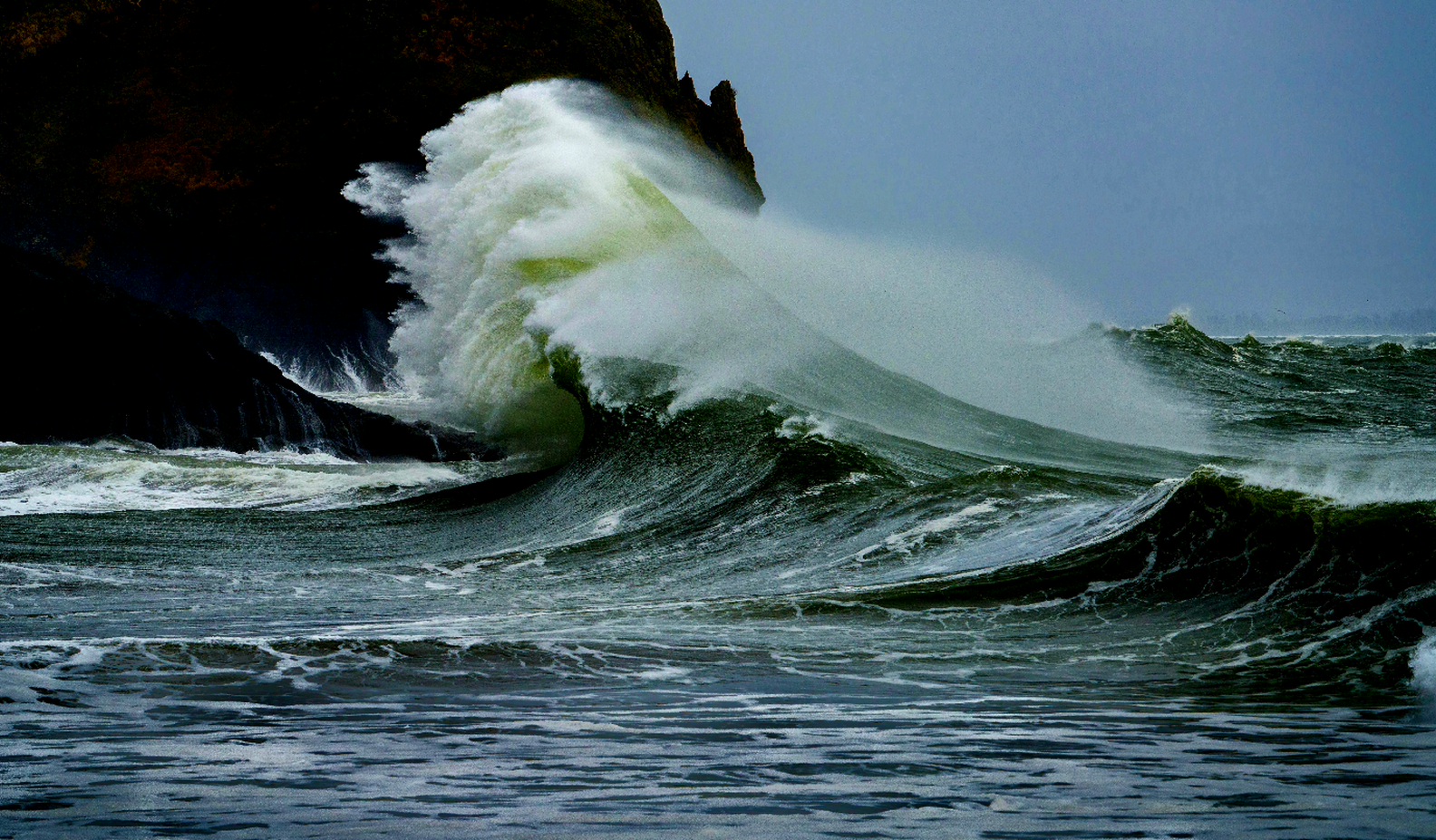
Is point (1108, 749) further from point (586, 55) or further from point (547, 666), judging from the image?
point (586, 55)

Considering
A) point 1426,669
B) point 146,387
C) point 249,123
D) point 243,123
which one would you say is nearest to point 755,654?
point 1426,669

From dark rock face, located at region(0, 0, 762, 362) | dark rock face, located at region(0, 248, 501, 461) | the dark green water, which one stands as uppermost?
dark rock face, located at region(0, 0, 762, 362)

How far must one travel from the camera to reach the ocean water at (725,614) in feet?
11.3

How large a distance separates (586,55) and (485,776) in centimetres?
4154

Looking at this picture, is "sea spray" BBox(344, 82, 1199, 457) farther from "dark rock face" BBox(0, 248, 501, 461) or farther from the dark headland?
the dark headland

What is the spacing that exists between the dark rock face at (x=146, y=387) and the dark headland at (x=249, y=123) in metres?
21.4

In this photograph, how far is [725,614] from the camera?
6.55m

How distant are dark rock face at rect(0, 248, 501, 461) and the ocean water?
0.67m

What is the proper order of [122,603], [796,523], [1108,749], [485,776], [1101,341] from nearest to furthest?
[485,776]
[1108,749]
[122,603]
[796,523]
[1101,341]

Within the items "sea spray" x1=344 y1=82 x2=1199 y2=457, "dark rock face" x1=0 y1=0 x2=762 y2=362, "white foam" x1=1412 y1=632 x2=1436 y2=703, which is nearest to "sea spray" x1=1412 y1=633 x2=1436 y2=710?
"white foam" x1=1412 y1=632 x2=1436 y2=703

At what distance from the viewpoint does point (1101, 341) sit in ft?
79.7

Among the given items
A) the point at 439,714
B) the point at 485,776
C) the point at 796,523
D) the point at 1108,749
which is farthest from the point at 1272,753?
the point at 796,523

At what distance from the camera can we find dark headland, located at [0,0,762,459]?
39.7m

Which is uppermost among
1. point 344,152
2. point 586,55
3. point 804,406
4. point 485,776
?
point 586,55
